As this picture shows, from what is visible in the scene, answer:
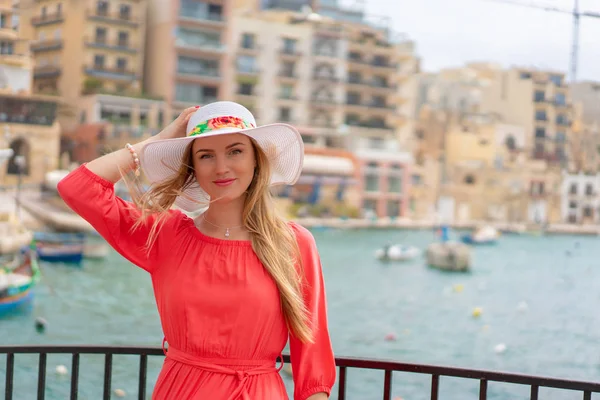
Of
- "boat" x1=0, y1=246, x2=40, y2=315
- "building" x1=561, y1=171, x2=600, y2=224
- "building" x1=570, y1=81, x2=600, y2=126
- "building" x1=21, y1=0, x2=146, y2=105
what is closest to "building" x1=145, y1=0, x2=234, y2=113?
"building" x1=21, y1=0, x2=146, y2=105

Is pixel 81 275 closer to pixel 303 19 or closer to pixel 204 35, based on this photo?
pixel 204 35

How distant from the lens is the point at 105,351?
1.23 metres

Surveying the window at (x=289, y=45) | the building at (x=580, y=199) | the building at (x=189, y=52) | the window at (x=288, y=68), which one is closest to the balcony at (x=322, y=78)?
the window at (x=288, y=68)

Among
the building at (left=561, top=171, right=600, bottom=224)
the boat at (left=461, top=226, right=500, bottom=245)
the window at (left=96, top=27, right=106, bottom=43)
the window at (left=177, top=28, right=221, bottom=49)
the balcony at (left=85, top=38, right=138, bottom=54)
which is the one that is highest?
the window at (left=177, top=28, right=221, bottom=49)

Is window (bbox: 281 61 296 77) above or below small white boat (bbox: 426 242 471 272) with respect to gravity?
above

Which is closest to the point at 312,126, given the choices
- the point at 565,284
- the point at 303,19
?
the point at 303,19

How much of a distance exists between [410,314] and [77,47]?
796 cm

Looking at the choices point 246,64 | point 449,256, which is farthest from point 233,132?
point 449,256

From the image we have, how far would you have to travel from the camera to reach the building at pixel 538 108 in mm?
21000

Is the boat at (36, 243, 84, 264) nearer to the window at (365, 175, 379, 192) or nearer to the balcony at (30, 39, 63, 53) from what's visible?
the balcony at (30, 39, 63, 53)

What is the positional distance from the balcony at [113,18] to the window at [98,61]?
0.59m

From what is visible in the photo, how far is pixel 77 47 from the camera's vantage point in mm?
13328

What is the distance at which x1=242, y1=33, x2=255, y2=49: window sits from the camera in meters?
17.0

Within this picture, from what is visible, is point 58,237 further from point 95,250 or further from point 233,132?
point 233,132
